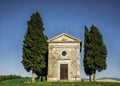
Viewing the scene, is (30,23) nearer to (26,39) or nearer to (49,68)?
(26,39)

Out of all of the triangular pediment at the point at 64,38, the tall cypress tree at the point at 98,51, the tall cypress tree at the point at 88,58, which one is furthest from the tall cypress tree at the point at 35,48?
the tall cypress tree at the point at 98,51

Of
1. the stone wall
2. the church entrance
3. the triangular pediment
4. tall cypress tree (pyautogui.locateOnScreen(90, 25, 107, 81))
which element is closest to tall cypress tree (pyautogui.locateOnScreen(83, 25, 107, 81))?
tall cypress tree (pyautogui.locateOnScreen(90, 25, 107, 81))

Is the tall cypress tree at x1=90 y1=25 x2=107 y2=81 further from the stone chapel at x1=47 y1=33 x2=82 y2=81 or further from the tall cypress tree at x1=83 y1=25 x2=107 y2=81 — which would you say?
the stone chapel at x1=47 y1=33 x2=82 y2=81

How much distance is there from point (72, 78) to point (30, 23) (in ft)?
41.9

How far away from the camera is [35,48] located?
141 feet

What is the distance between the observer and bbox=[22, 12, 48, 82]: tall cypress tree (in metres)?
42.2

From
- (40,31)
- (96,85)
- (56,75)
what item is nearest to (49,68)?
(56,75)

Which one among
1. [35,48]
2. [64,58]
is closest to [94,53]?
[64,58]

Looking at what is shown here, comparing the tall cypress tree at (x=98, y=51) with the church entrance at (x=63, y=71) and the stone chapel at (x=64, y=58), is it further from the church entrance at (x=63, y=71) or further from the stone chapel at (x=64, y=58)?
the church entrance at (x=63, y=71)

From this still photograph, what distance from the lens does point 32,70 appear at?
1672 inches

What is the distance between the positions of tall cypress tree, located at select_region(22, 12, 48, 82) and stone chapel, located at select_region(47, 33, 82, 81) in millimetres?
1690

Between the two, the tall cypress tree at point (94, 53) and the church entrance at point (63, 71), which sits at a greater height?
the tall cypress tree at point (94, 53)

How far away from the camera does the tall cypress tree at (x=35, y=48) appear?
1663 inches

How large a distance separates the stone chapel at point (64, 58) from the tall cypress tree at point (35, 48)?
5.54ft
